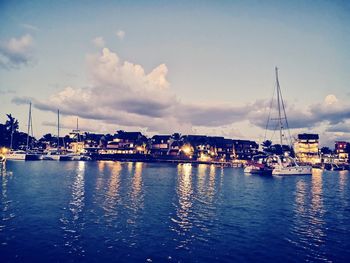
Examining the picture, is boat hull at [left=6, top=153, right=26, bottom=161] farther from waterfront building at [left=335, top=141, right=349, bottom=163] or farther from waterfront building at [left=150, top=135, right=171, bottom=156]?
waterfront building at [left=335, top=141, right=349, bottom=163]

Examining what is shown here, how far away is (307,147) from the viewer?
631 feet

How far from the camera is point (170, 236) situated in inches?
924

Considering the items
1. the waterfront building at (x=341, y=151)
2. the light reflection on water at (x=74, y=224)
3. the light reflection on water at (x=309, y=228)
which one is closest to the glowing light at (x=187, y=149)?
the waterfront building at (x=341, y=151)

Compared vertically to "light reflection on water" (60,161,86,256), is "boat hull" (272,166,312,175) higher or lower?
higher

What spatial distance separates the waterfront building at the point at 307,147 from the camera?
189 m

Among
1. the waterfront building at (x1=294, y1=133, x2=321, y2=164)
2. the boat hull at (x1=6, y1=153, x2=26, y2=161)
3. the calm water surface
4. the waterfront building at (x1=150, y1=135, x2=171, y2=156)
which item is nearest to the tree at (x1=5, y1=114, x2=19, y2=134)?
the boat hull at (x1=6, y1=153, x2=26, y2=161)

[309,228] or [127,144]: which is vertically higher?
[127,144]

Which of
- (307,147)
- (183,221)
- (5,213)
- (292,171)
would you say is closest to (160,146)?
(292,171)

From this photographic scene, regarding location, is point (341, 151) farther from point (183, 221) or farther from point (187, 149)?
point (183, 221)

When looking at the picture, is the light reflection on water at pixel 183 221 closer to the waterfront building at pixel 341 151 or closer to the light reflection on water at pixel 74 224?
the light reflection on water at pixel 74 224

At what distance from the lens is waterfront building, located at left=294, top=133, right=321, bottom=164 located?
189 metres

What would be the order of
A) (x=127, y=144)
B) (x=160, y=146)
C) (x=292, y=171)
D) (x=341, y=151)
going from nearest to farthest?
(x=292, y=171) → (x=160, y=146) → (x=127, y=144) → (x=341, y=151)

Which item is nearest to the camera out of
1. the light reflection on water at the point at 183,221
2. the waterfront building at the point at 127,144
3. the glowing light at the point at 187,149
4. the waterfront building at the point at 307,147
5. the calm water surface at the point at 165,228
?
the calm water surface at the point at 165,228

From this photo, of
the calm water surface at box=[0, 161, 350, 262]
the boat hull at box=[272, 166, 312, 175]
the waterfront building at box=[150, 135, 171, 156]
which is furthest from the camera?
the waterfront building at box=[150, 135, 171, 156]
